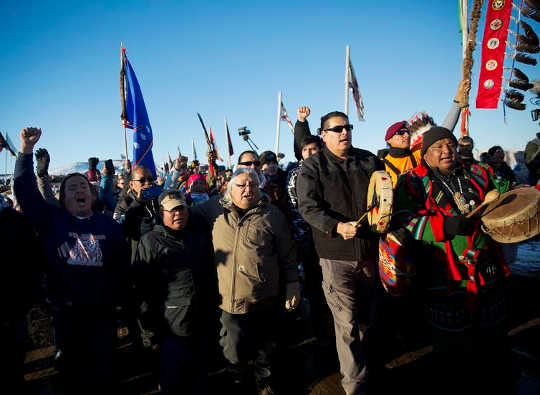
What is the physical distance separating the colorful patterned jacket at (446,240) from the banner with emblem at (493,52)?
7.05m

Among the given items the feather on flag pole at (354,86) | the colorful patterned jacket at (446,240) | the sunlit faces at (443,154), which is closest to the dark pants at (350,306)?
the colorful patterned jacket at (446,240)

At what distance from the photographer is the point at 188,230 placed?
2.81m

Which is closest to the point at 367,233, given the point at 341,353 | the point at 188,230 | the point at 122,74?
the point at 341,353

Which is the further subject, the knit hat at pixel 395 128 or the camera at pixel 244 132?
the camera at pixel 244 132

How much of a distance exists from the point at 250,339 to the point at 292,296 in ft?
1.84

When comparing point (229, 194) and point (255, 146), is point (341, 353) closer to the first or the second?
point (229, 194)

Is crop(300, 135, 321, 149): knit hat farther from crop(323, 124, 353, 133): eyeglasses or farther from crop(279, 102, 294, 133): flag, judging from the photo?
crop(279, 102, 294, 133): flag

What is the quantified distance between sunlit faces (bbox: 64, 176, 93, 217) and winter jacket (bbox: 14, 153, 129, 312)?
62 mm

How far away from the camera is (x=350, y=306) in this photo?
8.22 feet

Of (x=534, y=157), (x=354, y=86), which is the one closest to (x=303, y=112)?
(x=354, y=86)

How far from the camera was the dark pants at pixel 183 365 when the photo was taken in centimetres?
255

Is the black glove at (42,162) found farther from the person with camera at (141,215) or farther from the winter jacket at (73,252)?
the person with camera at (141,215)

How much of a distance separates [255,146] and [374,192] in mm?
5808

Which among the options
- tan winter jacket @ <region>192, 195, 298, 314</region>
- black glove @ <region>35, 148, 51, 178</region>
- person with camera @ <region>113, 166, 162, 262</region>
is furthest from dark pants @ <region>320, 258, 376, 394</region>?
black glove @ <region>35, 148, 51, 178</region>
